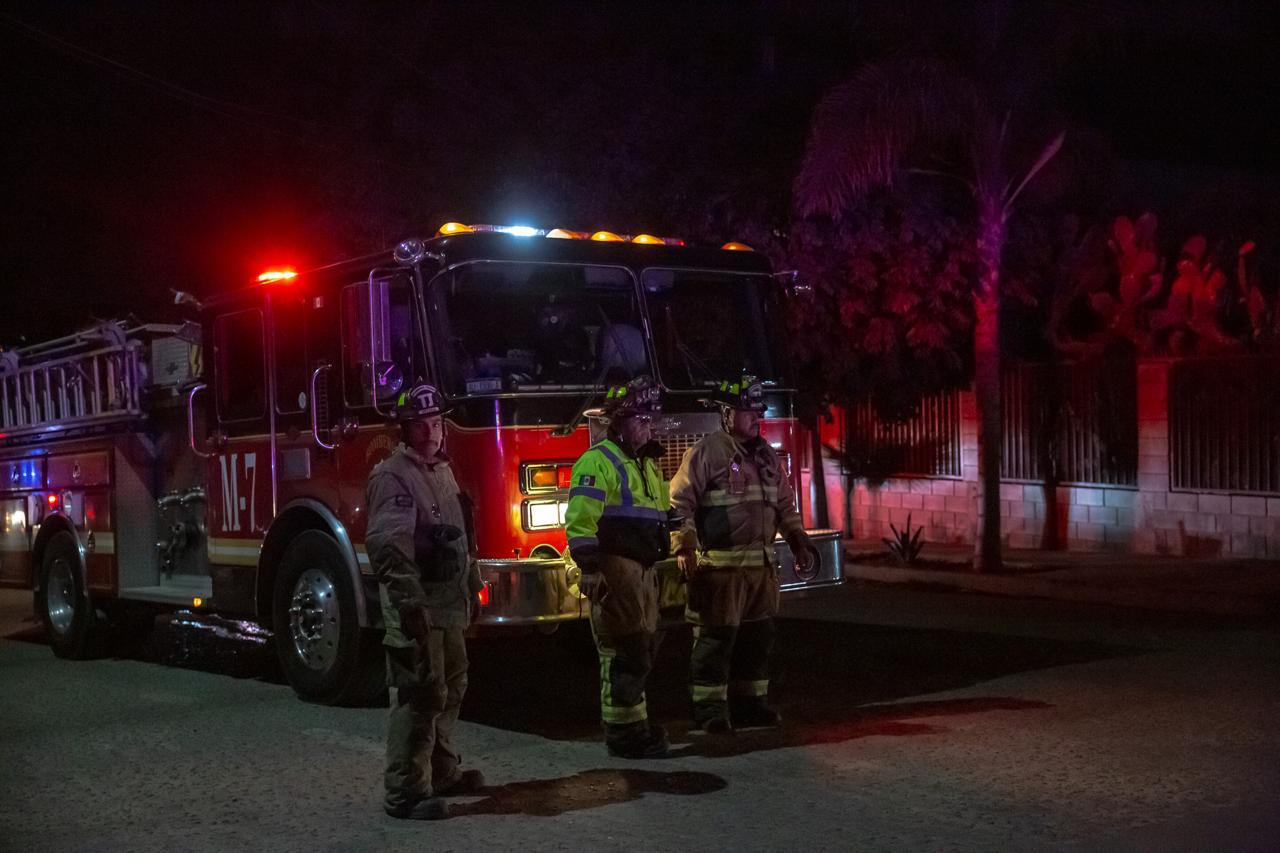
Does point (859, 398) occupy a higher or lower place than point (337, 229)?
lower

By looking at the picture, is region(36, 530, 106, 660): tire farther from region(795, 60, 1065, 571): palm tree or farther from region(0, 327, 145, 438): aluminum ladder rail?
region(795, 60, 1065, 571): palm tree

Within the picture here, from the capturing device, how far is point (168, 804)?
663 cm

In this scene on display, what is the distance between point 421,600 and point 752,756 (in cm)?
191

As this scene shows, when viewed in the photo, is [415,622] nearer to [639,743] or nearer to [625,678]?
[625,678]

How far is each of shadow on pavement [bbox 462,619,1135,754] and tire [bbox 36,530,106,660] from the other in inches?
114

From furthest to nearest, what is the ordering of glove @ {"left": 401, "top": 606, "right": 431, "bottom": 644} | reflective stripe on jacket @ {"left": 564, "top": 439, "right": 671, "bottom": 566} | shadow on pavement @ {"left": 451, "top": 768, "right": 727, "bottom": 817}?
1. reflective stripe on jacket @ {"left": 564, "top": 439, "right": 671, "bottom": 566}
2. shadow on pavement @ {"left": 451, "top": 768, "right": 727, "bottom": 817}
3. glove @ {"left": 401, "top": 606, "right": 431, "bottom": 644}

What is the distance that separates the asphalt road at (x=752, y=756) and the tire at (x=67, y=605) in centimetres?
44

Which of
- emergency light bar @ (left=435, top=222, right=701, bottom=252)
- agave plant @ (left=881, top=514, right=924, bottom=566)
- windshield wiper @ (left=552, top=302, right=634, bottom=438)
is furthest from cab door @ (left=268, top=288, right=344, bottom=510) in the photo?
agave plant @ (left=881, top=514, right=924, bottom=566)

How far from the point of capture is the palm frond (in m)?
13.6

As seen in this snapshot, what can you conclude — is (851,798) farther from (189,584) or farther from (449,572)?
(189,584)

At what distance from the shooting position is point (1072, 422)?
53.3 feet

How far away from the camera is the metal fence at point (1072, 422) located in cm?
1567

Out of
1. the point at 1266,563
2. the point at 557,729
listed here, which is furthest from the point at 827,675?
the point at 1266,563

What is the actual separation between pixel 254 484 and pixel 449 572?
3404mm
